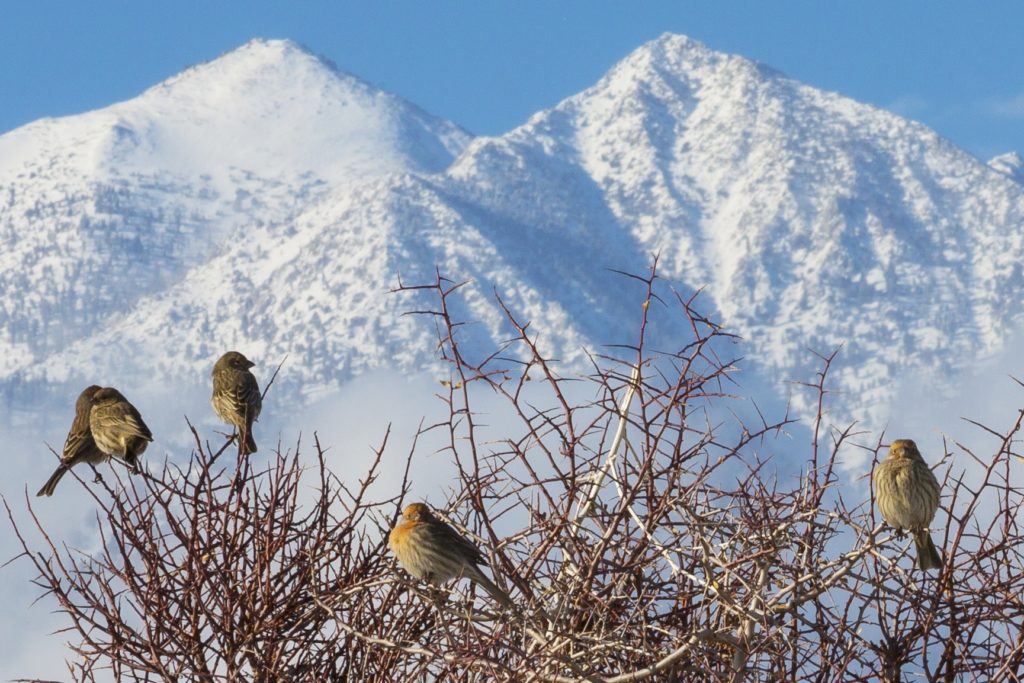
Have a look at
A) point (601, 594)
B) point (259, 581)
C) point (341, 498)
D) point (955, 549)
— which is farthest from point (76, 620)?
point (955, 549)

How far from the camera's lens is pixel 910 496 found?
408 inches

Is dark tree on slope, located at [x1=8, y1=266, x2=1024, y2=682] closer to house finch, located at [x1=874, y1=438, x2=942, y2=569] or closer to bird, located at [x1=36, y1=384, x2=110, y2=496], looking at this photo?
house finch, located at [x1=874, y1=438, x2=942, y2=569]

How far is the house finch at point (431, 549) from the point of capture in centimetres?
859

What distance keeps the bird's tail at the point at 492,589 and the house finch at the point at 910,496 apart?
126 inches

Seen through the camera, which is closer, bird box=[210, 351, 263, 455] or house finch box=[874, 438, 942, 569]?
house finch box=[874, 438, 942, 569]

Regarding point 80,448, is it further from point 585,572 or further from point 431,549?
point 585,572

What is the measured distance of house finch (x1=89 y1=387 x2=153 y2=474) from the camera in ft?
37.9

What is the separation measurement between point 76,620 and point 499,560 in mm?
2605

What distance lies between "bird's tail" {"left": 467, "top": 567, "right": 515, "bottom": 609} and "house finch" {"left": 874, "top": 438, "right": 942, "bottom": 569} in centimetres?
320

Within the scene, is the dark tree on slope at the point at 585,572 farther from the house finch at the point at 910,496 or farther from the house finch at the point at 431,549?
the house finch at the point at 910,496

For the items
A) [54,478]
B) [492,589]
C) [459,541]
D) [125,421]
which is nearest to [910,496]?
[459,541]

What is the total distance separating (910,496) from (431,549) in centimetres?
356

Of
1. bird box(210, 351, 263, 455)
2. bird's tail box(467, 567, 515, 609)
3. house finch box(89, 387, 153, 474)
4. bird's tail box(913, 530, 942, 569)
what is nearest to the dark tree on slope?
bird's tail box(467, 567, 515, 609)

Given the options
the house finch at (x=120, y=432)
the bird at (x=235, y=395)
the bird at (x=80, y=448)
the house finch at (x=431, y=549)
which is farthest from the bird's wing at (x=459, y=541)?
the bird at (x=80, y=448)
